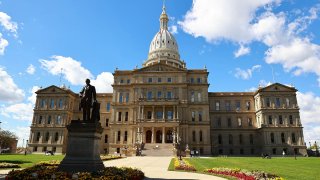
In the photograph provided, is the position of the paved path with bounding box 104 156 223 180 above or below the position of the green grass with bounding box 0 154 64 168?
above

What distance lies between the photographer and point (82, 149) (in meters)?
15.9

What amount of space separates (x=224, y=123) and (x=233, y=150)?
8.12 m

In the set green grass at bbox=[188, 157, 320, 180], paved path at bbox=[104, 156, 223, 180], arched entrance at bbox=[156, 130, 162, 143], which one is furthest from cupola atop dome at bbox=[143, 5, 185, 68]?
paved path at bbox=[104, 156, 223, 180]

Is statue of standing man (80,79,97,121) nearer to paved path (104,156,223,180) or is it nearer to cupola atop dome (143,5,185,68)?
paved path (104,156,223,180)

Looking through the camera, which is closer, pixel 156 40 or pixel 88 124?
pixel 88 124

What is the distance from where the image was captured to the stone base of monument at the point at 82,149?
15.4m

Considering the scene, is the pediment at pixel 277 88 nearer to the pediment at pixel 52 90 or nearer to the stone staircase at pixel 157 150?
the stone staircase at pixel 157 150

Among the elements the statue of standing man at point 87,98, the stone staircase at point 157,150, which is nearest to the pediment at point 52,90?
the stone staircase at point 157,150

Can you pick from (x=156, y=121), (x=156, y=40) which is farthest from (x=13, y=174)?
(x=156, y=40)

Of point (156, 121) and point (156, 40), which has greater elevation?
point (156, 40)

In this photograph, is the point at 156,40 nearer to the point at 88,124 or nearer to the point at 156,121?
the point at 156,121

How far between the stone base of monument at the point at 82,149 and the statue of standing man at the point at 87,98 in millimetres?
800

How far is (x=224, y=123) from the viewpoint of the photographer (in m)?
79.9

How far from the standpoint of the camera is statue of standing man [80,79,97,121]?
17.2 m
